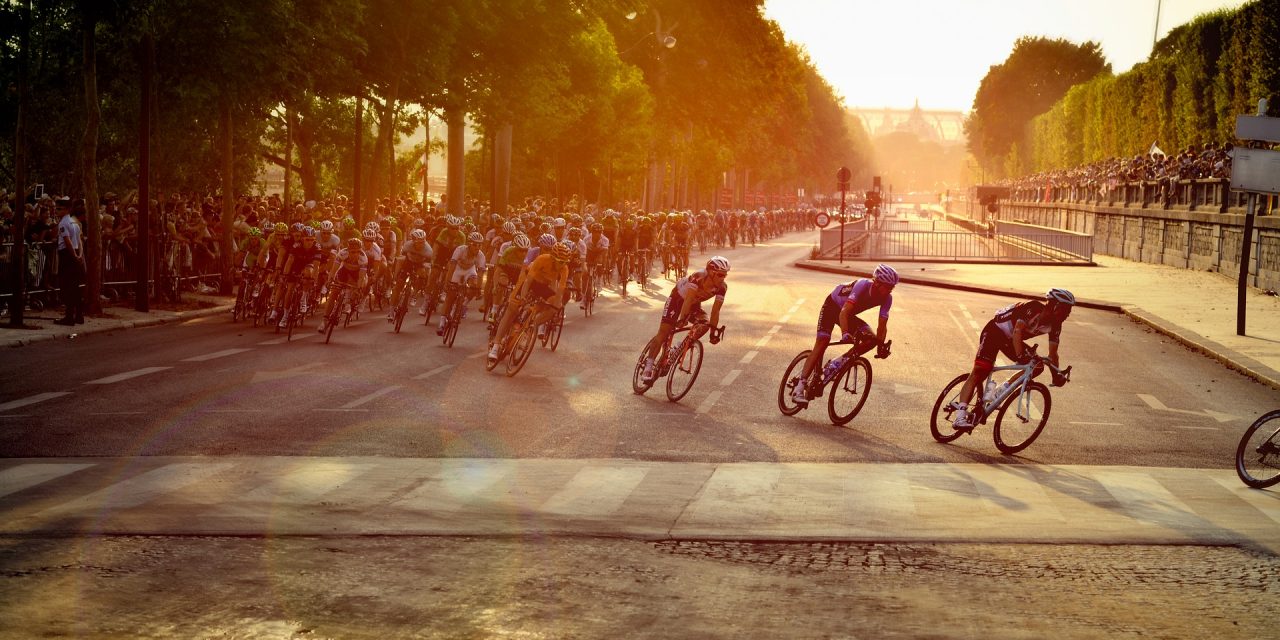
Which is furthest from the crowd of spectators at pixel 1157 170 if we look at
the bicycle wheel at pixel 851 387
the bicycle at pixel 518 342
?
the bicycle wheel at pixel 851 387

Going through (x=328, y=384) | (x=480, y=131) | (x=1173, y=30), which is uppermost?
(x=1173, y=30)

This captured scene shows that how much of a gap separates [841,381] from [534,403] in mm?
3150

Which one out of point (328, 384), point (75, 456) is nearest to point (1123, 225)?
point (328, 384)

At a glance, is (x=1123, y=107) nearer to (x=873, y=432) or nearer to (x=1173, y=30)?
(x=1173, y=30)

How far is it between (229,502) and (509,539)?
2.14m

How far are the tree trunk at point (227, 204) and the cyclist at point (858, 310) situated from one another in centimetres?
1746

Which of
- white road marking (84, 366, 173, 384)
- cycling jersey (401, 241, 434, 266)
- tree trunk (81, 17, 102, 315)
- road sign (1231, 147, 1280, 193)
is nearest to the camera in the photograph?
white road marking (84, 366, 173, 384)

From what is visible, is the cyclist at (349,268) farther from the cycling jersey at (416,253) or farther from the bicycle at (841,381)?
the bicycle at (841,381)

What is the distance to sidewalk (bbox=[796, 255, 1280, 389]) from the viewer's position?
2322 cm

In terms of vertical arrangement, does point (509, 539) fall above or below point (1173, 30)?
below

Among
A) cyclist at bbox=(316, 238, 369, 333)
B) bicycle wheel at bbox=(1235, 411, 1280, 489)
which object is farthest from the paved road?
bicycle wheel at bbox=(1235, 411, 1280, 489)

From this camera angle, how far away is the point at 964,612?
7.73 meters

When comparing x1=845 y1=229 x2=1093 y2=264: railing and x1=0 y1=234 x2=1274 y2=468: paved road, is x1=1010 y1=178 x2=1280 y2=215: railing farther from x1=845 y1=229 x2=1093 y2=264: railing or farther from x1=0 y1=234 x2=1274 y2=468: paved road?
x1=0 y1=234 x2=1274 y2=468: paved road

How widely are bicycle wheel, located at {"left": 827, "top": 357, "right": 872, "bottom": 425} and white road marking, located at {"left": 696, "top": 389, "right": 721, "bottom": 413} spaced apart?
140 centimetres
